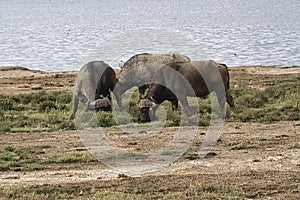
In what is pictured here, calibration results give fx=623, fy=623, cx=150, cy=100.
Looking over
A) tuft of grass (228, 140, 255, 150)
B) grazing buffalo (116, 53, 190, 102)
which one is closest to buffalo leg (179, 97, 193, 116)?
grazing buffalo (116, 53, 190, 102)

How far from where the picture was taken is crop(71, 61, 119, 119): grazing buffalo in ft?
57.8

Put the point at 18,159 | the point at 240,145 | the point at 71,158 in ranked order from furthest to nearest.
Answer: the point at 240,145, the point at 18,159, the point at 71,158

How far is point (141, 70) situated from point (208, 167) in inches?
404

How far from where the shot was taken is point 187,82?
1819cm

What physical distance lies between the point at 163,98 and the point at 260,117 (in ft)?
9.32

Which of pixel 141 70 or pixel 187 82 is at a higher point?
pixel 187 82

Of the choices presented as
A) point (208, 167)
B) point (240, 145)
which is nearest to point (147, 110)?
point (240, 145)

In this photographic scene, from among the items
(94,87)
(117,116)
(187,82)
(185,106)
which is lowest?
(117,116)

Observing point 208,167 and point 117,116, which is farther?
point 117,116

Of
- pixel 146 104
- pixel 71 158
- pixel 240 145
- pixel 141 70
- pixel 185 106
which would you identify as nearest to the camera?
pixel 71 158

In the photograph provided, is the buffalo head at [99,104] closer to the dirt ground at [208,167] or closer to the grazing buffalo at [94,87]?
the grazing buffalo at [94,87]

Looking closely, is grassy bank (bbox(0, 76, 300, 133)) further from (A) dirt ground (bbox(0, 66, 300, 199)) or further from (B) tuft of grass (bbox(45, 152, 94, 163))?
(B) tuft of grass (bbox(45, 152, 94, 163))

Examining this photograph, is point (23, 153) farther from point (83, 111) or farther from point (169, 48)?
point (169, 48)

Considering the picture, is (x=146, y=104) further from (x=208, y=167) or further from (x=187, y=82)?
(x=208, y=167)
